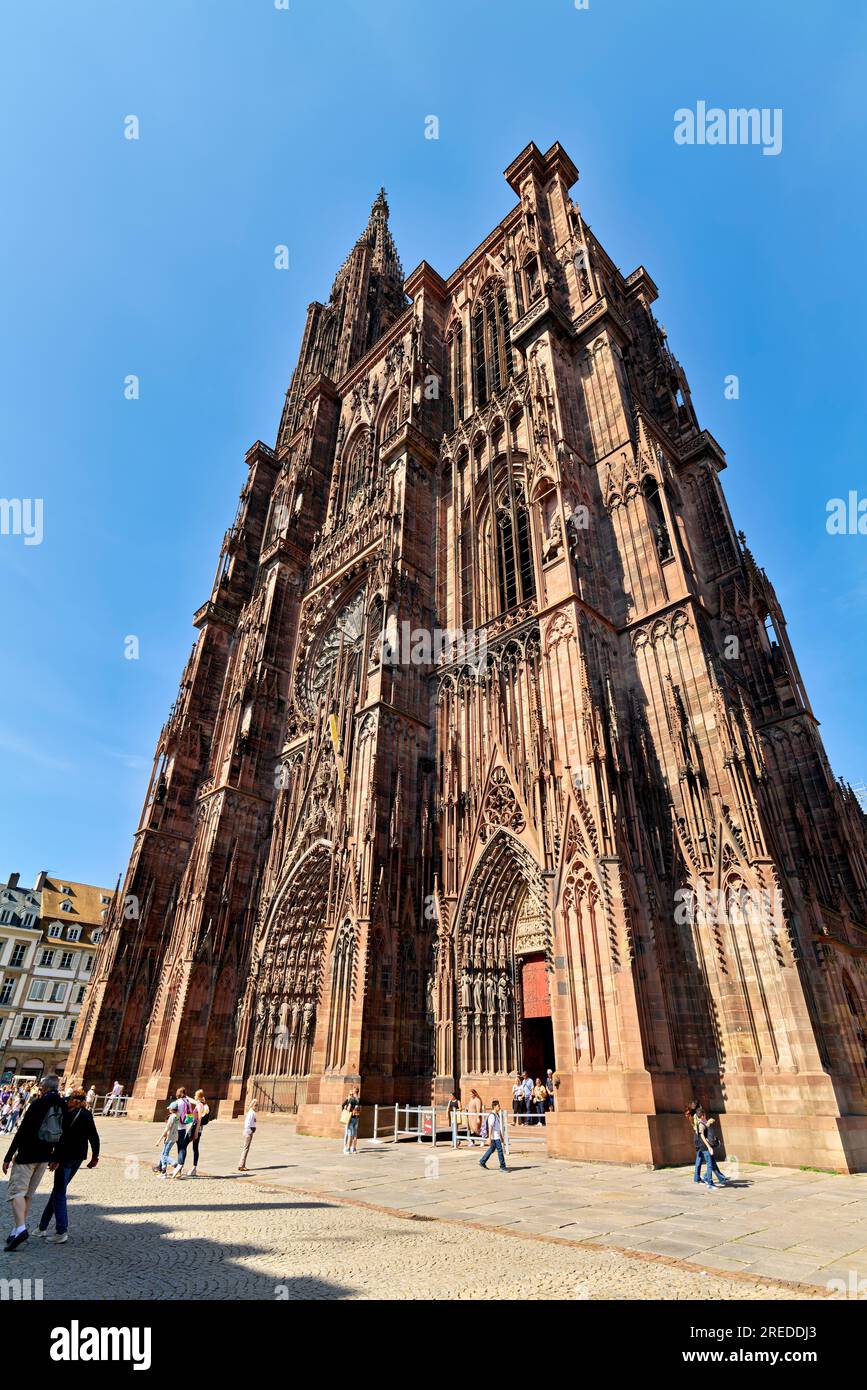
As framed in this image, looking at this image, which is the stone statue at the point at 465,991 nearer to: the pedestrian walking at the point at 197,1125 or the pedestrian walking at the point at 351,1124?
the pedestrian walking at the point at 351,1124

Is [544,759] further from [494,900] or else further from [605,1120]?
[605,1120]

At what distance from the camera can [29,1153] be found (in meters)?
6.28

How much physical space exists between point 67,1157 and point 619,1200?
656 cm

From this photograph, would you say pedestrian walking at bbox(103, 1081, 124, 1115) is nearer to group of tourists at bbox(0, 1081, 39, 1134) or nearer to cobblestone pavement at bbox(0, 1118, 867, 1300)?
group of tourists at bbox(0, 1081, 39, 1134)

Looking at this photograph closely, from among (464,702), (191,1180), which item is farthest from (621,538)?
(191,1180)

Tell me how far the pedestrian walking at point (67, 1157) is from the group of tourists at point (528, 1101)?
37.2ft

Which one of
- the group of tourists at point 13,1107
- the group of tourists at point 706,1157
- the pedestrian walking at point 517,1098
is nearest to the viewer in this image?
the group of tourists at point 706,1157

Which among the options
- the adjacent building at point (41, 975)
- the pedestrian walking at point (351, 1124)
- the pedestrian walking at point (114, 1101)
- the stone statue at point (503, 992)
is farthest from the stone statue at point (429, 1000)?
the adjacent building at point (41, 975)

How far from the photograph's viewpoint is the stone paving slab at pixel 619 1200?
582cm

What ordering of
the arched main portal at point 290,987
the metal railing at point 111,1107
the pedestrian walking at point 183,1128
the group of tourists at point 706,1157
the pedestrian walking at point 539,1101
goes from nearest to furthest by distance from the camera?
the group of tourists at point 706,1157
the pedestrian walking at point 183,1128
the pedestrian walking at point 539,1101
the arched main portal at point 290,987
the metal railing at point 111,1107

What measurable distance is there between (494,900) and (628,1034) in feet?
20.7

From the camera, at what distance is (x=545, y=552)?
66.2 feet

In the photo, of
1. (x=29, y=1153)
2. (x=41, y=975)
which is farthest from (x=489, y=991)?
(x=41, y=975)

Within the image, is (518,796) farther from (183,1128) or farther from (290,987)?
(290,987)
